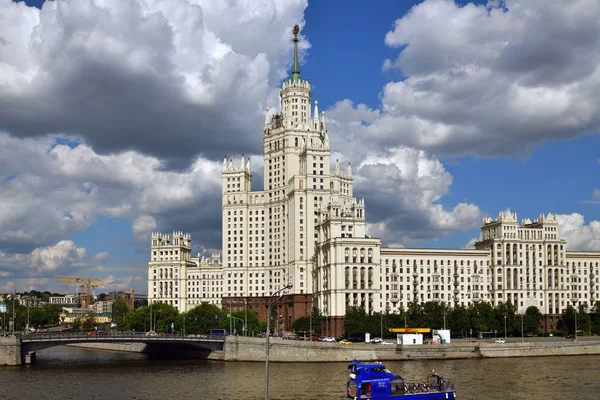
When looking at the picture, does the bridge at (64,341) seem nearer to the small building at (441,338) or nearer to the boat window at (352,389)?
the small building at (441,338)

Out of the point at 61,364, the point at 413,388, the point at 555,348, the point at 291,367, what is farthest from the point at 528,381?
the point at 61,364

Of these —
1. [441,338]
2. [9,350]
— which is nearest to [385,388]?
[441,338]

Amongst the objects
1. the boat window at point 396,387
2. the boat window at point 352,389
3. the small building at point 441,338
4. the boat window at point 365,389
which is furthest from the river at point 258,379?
the small building at point 441,338

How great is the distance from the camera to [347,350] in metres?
157

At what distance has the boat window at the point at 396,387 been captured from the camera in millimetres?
95438

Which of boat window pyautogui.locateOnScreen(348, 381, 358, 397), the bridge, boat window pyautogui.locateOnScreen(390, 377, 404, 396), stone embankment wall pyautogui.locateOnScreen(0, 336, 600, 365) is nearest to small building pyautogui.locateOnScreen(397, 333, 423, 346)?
stone embankment wall pyautogui.locateOnScreen(0, 336, 600, 365)

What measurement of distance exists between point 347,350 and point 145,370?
A: 4159cm

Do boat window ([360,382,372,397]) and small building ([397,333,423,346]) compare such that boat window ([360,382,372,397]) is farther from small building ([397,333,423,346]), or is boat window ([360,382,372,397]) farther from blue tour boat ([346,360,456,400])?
small building ([397,333,423,346])

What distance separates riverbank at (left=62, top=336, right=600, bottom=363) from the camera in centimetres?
15512

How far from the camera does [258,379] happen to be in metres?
123

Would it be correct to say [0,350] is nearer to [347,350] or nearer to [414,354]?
[347,350]

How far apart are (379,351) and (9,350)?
74.6 meters

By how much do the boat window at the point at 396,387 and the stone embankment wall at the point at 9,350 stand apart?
86275 mm

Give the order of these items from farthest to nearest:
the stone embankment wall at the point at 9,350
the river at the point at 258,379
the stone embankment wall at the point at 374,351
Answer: the stone embankment wall at the point at 374,351, the stone embankment wall at the point at 9,350, the river at the point at 258,379
